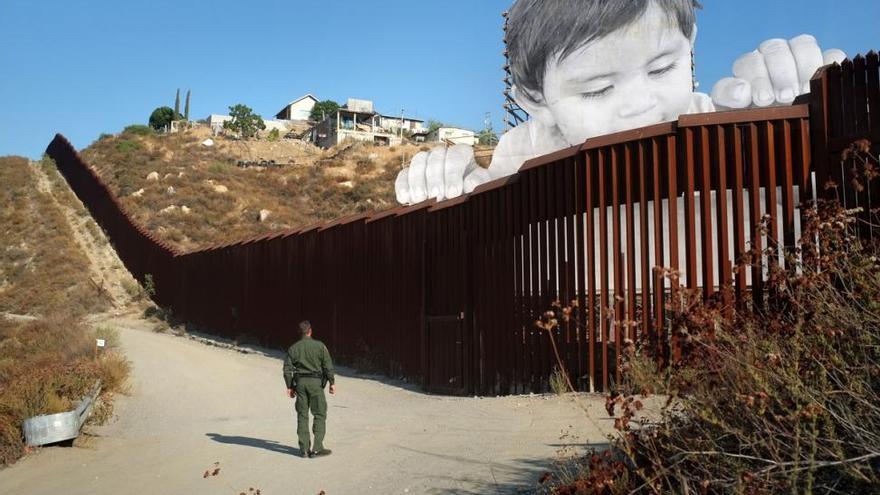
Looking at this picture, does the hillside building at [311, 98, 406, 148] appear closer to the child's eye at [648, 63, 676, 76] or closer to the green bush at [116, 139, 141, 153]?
the green bush at [116, 139, 141, 153]

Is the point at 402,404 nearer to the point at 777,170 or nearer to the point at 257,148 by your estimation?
the point at 777,170

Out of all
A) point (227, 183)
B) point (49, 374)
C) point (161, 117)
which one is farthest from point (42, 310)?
point (161, 117)

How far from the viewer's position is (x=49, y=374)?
12438mm

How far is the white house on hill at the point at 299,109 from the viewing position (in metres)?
120

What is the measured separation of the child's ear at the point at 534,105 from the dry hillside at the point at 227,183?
78.7ft

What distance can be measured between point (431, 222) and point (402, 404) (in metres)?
3.18

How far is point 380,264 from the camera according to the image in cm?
1593

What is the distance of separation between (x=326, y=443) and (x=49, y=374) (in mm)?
5375

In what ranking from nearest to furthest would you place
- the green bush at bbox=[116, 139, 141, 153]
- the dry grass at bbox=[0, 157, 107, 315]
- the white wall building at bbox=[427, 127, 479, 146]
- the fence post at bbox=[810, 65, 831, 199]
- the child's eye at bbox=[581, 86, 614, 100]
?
the fence post at bbox=[810, 65, 831, 199] < the child's eye at bbox=[581, 86, 614, 100] < the dry grass at bbox=[0, 157, 107, 315] < the green bush at bbox=[116, 139, 141, 153] < the white wall building at bbox=[427, 127, 479, 146]

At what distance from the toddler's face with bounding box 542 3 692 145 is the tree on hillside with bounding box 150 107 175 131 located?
277 ft

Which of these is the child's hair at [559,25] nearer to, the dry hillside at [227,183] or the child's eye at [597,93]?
the child's eye at [597,93]

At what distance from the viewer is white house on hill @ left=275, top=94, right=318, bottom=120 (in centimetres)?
11954

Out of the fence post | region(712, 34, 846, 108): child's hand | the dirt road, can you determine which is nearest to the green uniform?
the dirt road

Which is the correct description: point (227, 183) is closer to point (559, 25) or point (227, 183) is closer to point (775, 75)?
point (559, 25)
